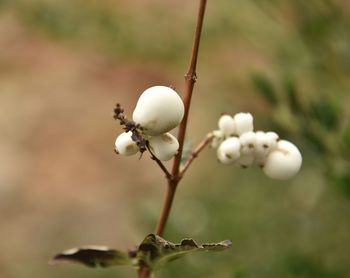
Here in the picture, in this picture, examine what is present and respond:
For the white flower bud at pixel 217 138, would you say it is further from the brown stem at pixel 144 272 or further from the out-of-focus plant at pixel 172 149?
the brown stem at pixel 144 272

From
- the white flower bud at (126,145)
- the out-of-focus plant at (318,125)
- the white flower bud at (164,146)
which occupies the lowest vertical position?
the white flower bud at (164,146)

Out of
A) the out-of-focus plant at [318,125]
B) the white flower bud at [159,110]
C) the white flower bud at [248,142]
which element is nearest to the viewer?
the white flower bud at [159,110]

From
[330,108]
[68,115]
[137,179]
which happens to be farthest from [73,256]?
[68,115]

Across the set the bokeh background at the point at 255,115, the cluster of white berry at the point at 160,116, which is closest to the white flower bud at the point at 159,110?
the cluster of white berry at the point at 160,116

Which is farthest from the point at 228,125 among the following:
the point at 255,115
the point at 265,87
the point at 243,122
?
the point at 255,115

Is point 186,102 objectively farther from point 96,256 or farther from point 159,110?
point 96,256

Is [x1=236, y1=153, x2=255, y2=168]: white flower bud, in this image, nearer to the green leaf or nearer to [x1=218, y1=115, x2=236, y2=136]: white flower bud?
[x1=218, y1=115, x2=236, y2=136]: white flower bud

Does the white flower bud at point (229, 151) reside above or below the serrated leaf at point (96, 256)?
above

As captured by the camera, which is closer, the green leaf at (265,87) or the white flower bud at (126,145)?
the white flower bud at (126,145)
